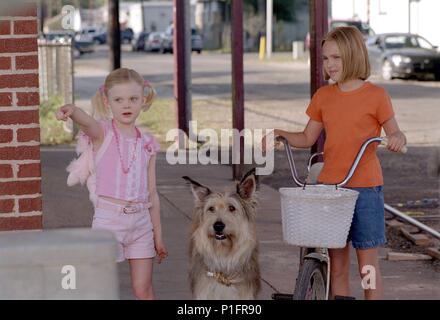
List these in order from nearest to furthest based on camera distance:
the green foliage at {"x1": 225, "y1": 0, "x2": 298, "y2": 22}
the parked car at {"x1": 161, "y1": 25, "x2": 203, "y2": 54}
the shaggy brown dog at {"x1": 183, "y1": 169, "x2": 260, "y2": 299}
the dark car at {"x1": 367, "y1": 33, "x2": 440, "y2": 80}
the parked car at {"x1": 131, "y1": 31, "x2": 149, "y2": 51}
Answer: the shaggy brown dog at {"x1": 183, "y1": 169, "x2": 260, "y2": 299}, the dark car at {"x1": 367, "y1": 33, "x2": 440, "y2": 80}, the parked car at {"x1": 161, "y1": 25, "x2": 203, "y2": 54}, the green foliage at {"x1": 225, "y1": 0, "x2": 298, "y2": 22}, the parked car at {"x1": 131, "y1": 31, "x2": 149, "y2": 51}

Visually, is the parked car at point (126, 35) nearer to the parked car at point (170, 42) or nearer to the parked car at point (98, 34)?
the parked car at point (98, 34)

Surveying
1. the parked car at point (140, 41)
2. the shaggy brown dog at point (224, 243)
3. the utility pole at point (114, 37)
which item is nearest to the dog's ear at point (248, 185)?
the shaggy brown dog at point (224, 243)

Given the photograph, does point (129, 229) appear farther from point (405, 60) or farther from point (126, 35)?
point (126, 35)

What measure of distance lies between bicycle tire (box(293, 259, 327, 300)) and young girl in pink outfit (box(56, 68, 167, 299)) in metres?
0.85

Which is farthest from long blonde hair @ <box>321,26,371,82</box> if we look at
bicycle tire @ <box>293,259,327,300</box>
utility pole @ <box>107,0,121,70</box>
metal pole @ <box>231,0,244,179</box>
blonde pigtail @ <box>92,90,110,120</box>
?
utility pole @ <box>107,0,121,70</box>

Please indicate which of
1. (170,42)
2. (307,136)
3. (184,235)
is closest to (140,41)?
(170,42)

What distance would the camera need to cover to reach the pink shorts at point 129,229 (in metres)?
6.25

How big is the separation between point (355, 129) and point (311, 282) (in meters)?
0.88

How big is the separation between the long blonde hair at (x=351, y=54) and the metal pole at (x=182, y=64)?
12539 millimetres

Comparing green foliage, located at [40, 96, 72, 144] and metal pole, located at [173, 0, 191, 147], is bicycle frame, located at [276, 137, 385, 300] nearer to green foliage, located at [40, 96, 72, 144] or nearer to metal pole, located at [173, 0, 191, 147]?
metal pole, located at [173, 0, 191, 147]

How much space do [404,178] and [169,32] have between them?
55.7 meters

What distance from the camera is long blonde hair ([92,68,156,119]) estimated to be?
6.34m

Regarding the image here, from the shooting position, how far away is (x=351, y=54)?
20.7 ft
